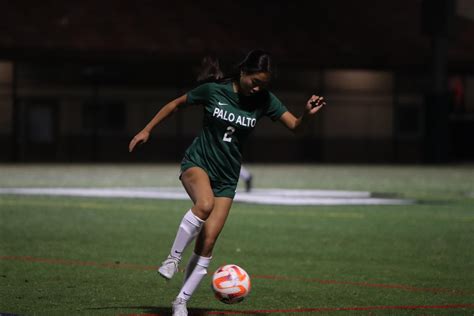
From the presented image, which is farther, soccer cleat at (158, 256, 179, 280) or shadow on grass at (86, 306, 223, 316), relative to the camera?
shadow on grass at (86, 306, 223, 316)

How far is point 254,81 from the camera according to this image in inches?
363

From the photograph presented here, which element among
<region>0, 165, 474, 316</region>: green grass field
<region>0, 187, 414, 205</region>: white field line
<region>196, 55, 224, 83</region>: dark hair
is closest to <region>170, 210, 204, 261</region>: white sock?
<region>0, 165, 474, 316</region>: green grass field

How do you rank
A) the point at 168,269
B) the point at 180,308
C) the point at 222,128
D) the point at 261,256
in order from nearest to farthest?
the point at 168,269
the point at 180,308
the point at 222,128
the point at 261,256

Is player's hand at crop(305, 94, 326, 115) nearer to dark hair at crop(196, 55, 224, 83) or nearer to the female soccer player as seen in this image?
the female soccer player

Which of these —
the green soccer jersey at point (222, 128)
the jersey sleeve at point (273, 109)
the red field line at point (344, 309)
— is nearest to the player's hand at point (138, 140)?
the green soccer jersey at point (222, 128)

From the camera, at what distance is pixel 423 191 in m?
28.4

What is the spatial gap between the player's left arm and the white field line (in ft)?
44.6

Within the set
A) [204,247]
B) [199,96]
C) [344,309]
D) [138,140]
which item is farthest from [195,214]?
[344,309]

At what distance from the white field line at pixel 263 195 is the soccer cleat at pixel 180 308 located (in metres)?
14.2

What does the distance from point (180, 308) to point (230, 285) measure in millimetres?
421

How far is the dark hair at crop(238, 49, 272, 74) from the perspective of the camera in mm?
9156

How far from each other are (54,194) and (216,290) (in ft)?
53.9

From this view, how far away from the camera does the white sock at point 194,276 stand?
9.16m

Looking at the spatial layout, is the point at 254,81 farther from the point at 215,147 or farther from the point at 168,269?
the point at 168,269
